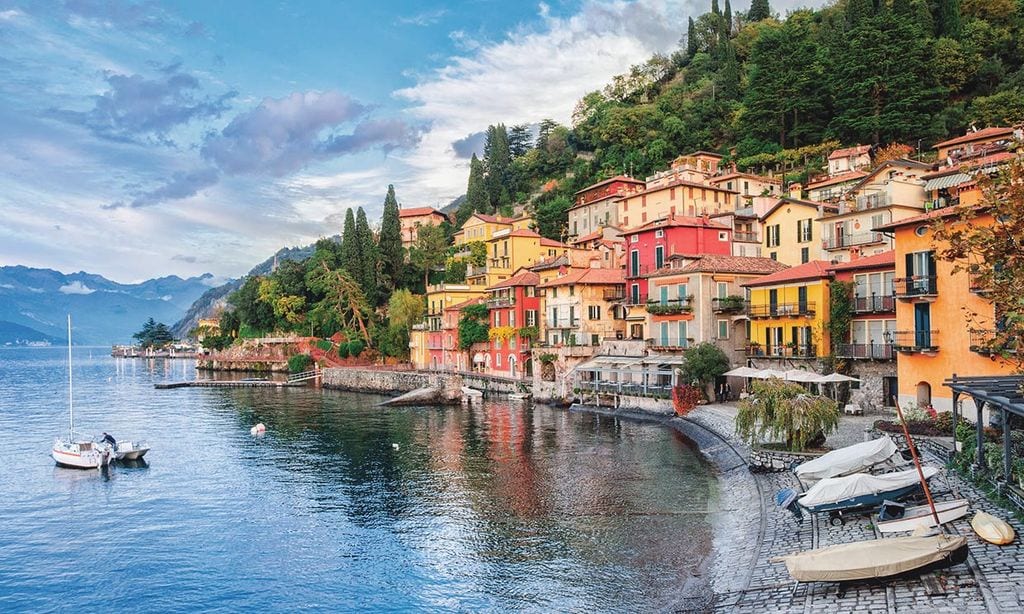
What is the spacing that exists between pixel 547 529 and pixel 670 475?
8882 mm

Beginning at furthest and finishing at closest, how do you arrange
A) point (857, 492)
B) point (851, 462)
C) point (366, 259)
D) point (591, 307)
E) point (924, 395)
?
point (366, 259) → point (591, 307) → point (924, 395) → point (851, 462) → point (857, 492)

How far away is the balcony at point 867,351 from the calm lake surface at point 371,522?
35.6 ft

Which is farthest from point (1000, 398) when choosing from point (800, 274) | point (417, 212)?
point (417, 212)

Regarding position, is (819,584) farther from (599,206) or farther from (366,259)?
(366,259)

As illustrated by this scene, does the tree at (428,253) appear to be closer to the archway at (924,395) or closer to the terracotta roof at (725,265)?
the terracotta roof at (725,265)

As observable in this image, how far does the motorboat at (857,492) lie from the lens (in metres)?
19.5

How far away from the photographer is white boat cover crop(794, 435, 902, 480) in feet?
73.0

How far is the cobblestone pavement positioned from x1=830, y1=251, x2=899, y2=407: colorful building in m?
14.3

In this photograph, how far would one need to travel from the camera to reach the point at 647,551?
69.3 feet

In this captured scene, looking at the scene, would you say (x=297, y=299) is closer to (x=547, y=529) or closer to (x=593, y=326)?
(x=593, y=326)

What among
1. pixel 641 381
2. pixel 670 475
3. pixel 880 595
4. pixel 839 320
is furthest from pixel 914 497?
pixel 641 381

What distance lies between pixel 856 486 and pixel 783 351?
25167 mm

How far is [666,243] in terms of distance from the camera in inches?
2148

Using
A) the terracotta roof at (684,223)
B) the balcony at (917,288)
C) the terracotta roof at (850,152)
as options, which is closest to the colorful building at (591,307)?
the terracotta roof at (684,223)
